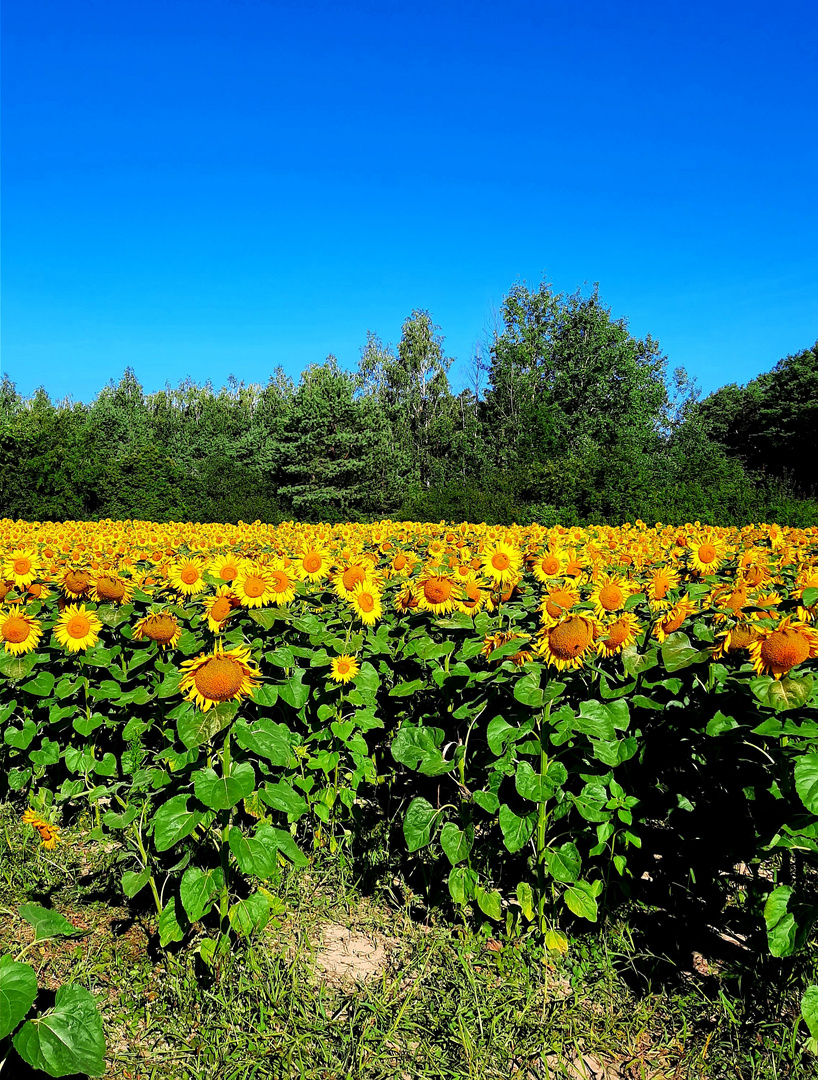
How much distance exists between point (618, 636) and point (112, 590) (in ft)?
7.30

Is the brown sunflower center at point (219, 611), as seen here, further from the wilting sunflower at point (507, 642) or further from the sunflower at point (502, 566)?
the sunflower at point (502, 566)

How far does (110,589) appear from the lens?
10.5 ft

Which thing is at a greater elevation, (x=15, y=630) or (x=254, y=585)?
(x=254, y=585)

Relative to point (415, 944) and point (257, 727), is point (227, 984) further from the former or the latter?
point (257, 727)

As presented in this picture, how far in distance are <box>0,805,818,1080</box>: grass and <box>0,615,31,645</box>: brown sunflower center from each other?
1.19 m

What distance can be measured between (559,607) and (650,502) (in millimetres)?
18220

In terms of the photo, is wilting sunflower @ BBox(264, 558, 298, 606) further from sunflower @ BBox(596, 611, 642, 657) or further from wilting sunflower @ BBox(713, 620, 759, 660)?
wilting sunflower @ BBox(713, 620, 759, 660)

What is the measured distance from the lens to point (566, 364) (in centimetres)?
4534

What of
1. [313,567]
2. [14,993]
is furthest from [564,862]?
[313,567]

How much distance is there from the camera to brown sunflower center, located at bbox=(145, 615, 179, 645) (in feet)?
8.96

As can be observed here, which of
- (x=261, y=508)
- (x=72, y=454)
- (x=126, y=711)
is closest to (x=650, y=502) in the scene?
(x=261, y=508)

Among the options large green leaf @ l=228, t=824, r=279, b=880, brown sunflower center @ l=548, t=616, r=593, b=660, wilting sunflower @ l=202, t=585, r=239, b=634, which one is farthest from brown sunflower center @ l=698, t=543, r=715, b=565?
large green leaf @ l=228, t=824, r=279, b=880

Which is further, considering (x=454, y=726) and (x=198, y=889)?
(x=454, y=726)

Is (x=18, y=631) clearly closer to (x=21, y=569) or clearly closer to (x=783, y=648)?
(x=21, y=569)
